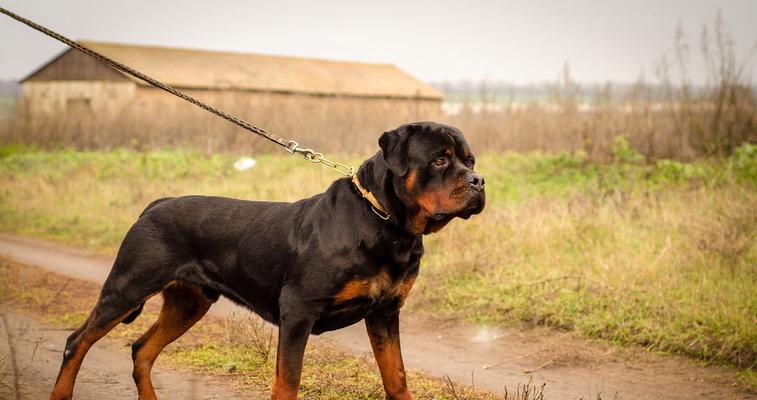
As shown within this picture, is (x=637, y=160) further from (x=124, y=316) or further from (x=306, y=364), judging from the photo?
(x=124, y=316)

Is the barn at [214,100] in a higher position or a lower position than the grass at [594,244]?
higher

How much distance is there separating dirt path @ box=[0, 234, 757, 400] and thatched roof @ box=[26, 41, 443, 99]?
2598 cm

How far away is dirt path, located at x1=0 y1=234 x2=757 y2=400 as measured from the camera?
532 centimetres

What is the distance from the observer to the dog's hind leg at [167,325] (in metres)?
4.51

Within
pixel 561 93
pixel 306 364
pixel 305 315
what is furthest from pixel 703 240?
pixel 561 93

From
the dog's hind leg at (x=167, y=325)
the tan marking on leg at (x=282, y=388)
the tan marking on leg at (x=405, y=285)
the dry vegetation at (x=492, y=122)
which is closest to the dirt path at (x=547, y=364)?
the dog's hind leg at (x=167, y=325)

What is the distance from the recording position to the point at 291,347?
377 cm

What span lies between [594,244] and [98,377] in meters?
5.41

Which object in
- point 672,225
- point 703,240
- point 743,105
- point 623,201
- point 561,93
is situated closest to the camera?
point 703,240

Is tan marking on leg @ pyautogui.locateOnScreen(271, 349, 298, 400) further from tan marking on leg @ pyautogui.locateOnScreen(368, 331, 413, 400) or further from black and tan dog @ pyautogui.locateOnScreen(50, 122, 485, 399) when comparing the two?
tan marking on leg @ pyautogui.locateOnScreen(368, 331, 413, 400)

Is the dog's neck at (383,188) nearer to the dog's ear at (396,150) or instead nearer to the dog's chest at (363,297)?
the dog's ear at (396,150)

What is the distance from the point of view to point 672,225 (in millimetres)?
8375

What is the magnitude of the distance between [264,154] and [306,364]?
14.9 m

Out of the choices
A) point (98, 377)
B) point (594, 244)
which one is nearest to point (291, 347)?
point (98, 377)
